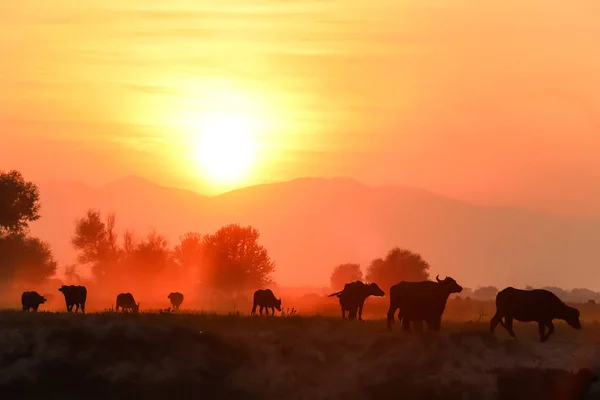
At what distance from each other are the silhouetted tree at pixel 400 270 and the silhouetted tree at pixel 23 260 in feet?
147

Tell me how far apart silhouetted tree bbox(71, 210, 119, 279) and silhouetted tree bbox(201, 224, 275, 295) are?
2373 centimetres

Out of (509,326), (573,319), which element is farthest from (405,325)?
(573,319)

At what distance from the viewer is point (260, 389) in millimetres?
47219

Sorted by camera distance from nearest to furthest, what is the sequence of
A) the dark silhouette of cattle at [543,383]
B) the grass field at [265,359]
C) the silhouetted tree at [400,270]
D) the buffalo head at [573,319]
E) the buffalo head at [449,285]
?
the dark silhouette of cattle at [543,383], the grass field at [265,359], the buffalo head at [573,319], the buffalo head at [449,285], the silhouetted tree at [400,270]

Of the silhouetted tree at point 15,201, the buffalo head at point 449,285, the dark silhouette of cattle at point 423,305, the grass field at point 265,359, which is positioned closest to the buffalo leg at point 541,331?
the grass field at point 265,359

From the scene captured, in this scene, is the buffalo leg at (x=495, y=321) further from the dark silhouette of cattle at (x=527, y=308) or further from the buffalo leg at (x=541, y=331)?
the buffalo leg at (x=541, y=331)

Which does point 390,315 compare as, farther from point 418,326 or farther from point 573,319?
point 573,319

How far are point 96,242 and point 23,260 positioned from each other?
2599 centimetres

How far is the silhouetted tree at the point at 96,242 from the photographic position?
143m

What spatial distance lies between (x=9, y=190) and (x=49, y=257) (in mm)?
31371

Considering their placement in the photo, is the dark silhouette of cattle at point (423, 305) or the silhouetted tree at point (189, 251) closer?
the dark silhouette of cattle at point (423, 305)

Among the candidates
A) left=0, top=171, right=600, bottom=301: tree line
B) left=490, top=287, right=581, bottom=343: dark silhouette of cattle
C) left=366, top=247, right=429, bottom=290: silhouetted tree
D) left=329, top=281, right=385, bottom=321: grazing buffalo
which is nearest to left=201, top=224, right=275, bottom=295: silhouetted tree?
left=0, top=171, right=600, bottom=301: tree line

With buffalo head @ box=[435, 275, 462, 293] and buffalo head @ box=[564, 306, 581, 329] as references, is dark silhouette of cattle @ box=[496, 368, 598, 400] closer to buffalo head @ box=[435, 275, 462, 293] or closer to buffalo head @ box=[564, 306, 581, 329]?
buffalo head @ box=[564, 306, 581, 329]

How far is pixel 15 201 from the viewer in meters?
99.8
